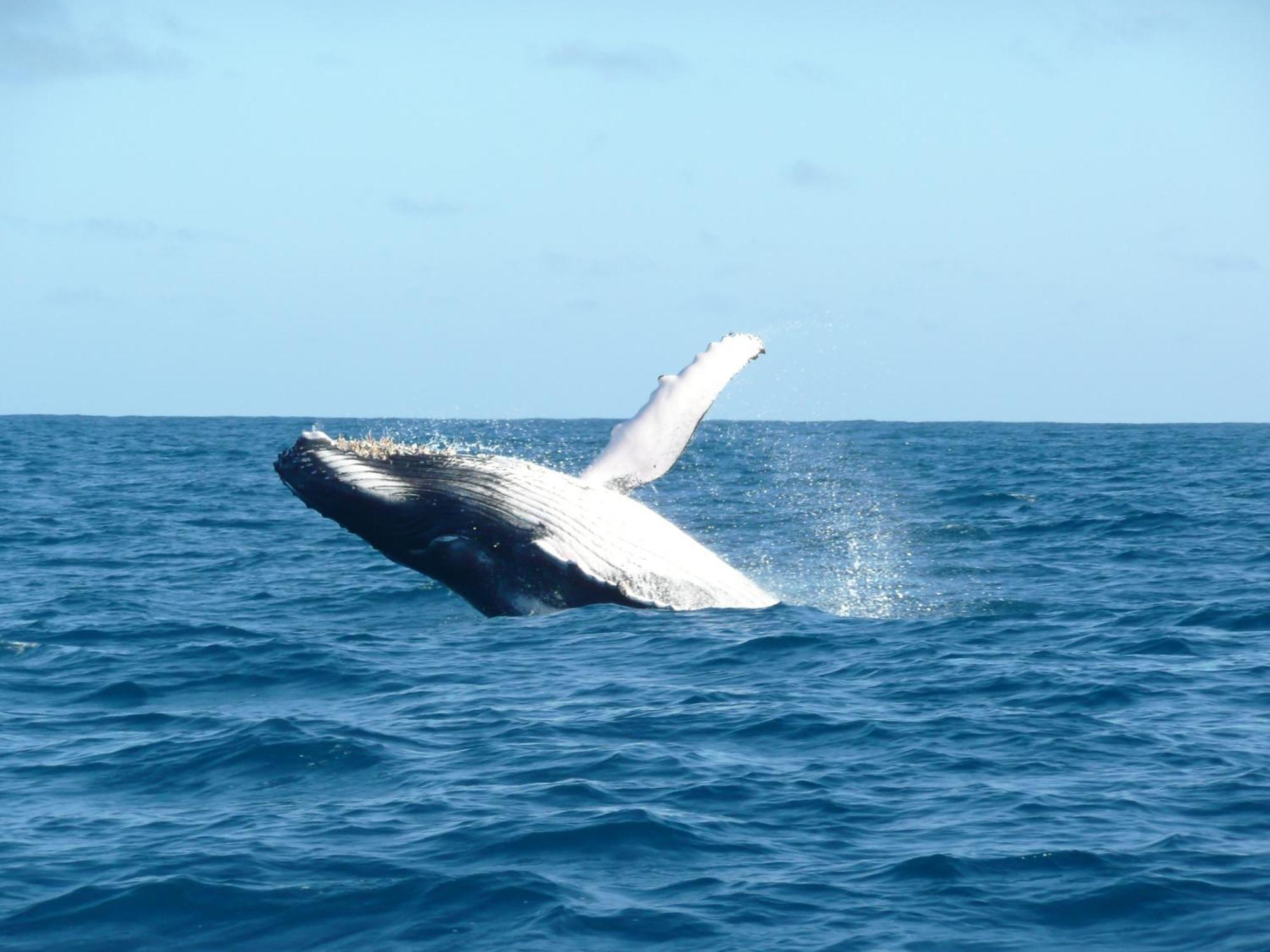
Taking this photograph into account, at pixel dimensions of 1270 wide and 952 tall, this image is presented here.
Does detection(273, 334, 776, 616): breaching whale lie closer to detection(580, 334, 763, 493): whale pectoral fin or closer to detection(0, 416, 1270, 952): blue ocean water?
detection(580, 334, 763, 493): whale pectoral fin

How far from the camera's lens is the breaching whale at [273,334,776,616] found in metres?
12.8

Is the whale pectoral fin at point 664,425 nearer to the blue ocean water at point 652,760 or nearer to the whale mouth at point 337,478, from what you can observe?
the blue ocean water at point 652,760

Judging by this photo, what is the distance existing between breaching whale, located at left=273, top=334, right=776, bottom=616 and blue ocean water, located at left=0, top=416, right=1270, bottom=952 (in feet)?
1.45

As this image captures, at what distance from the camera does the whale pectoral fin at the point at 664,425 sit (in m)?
13.9

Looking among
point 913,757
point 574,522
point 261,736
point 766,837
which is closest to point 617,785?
point 766,837

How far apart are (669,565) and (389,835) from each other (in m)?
5.62

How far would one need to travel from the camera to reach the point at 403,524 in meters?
13.0

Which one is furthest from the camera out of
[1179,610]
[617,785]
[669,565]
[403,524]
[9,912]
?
[1179,610]

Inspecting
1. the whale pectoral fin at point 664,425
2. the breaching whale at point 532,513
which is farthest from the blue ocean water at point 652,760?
the whale pectoral fin at point 664,425

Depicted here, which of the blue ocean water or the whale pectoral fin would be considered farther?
the whale pectoral fin

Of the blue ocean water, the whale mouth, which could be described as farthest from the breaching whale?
the blue ocean water

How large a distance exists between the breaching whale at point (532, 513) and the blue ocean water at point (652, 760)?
1.45ft

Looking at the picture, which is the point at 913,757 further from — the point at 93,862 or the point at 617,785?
the point at 93,862

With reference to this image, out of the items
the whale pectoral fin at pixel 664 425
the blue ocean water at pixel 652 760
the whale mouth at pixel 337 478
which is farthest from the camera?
the whale pectoral fin at pixel 664 425
